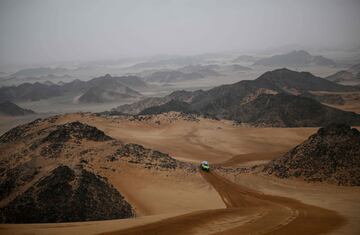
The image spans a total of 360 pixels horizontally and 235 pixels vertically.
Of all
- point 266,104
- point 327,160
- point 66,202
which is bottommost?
Result: point 66,202

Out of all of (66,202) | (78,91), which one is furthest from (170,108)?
(78,91)

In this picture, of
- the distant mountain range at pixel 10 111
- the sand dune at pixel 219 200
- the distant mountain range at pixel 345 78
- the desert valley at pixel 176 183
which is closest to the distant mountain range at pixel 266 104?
the desert valley at pixel 176 183

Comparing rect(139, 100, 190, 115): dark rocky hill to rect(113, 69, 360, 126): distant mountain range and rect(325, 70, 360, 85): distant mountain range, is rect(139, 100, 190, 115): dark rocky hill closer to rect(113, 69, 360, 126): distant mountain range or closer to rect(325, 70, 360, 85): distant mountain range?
rect(113, 69, 360, 126): distant mountain range

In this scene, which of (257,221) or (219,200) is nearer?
(257,221)

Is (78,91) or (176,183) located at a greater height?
(78,91)

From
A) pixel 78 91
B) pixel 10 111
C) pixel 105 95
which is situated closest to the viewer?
pixel 10 111

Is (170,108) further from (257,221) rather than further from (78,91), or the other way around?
(78,91)

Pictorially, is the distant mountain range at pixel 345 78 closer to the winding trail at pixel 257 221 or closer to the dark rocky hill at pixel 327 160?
the dark rocky hill at pixel 327 160
